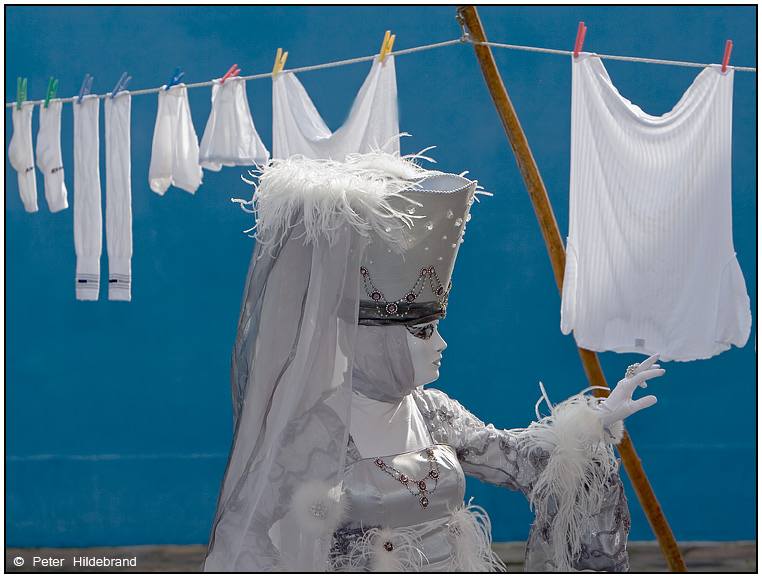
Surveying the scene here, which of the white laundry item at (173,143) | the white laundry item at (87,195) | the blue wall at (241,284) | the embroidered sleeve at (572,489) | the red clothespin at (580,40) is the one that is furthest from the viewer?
the blue wall at (241,284)

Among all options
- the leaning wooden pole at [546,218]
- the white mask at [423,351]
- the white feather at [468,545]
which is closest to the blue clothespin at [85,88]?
the leaning wooden pole at [546,218]

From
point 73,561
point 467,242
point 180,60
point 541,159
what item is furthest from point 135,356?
point 541,159

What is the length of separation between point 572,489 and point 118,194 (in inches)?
81.1

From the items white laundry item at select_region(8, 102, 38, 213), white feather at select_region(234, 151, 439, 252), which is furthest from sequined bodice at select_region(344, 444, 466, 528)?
white laundry item at select_region(8, 102, 38, 213)

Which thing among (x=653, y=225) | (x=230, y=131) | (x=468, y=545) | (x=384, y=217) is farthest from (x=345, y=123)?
(x=468, y=545)

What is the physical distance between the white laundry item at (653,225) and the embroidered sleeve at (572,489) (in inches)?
30.1

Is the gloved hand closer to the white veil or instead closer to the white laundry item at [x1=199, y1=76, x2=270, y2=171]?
the white veil

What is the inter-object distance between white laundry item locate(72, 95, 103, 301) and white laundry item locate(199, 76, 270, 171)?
52cm

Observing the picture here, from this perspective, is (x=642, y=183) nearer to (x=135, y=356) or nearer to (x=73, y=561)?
(x=135, y=356)

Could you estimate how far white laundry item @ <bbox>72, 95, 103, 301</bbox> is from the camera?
119 inches

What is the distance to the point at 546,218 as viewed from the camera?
2.59 metres

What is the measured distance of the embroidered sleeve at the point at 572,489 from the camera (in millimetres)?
1811

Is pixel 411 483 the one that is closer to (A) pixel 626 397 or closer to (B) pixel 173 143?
(A) pixel 626 397

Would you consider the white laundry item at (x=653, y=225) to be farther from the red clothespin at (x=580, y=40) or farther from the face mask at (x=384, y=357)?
the face mask at (x=384, y=357)
